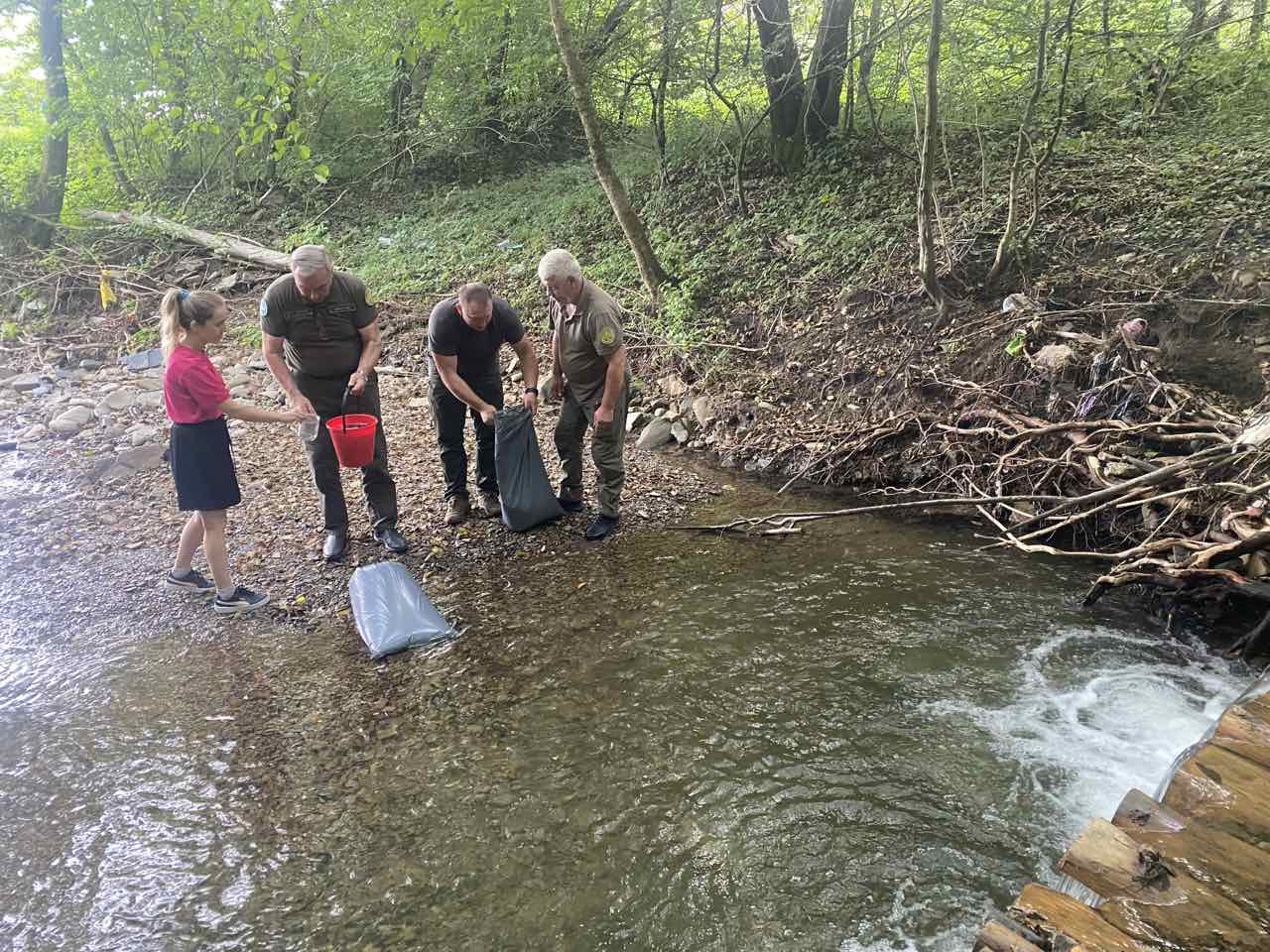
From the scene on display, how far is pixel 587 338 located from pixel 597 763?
2477 millimetres

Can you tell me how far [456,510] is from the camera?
507 cm

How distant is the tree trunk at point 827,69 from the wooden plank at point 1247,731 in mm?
7357

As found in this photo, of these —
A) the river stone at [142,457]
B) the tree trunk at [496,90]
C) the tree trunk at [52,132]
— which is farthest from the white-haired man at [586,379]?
the tree trunk at [52,132]

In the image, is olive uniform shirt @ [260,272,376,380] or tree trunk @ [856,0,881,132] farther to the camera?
tree trunk @ [856,0,881,132]

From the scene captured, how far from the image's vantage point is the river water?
7.77 ft

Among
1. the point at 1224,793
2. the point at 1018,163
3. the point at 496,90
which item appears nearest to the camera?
the point at 1224,793

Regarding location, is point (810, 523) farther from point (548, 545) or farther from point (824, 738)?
point (824, 738)

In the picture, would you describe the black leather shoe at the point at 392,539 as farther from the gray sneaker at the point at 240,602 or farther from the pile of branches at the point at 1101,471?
the pile of branches at the point at 1101,471

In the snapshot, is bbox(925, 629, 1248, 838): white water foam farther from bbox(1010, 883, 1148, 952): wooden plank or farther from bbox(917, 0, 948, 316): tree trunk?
bbox(917, 0, 948, 316): tree trunk

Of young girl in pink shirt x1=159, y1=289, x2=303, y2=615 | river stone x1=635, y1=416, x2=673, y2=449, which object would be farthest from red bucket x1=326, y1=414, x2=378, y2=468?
river stone x1=635, y1=416, x2=673, y2=449

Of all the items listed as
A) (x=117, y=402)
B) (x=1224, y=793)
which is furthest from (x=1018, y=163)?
(x=117, y=402)

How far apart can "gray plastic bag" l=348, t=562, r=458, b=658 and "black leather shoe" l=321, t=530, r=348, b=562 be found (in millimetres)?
695

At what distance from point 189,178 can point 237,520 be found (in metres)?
11.8

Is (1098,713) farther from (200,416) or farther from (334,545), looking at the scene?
(200,416)
